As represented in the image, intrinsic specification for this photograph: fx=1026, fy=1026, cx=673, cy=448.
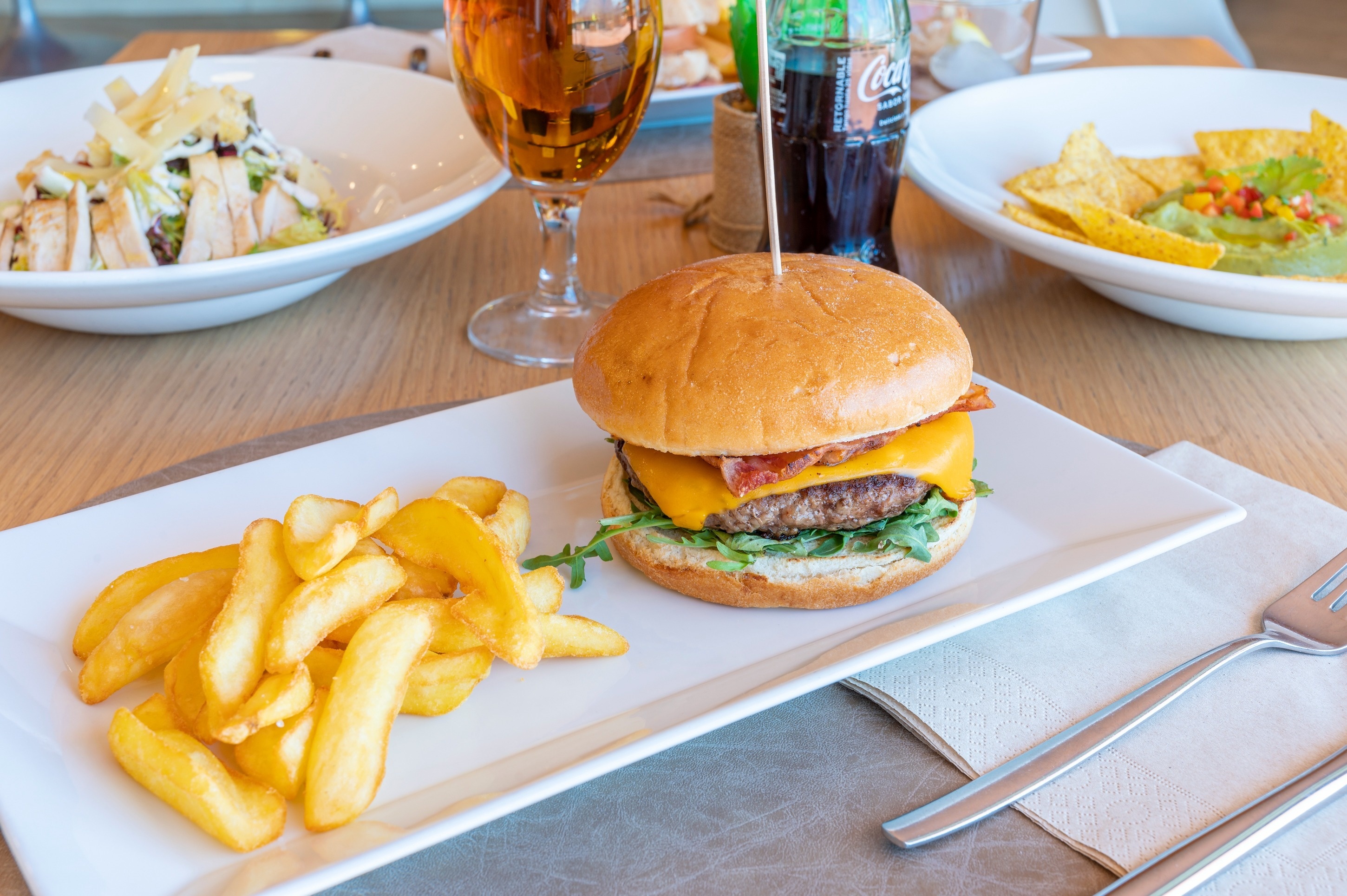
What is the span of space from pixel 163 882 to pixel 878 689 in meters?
0.91

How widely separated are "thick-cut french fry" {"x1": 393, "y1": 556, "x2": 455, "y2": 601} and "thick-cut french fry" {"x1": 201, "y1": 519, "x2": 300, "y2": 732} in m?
0.17

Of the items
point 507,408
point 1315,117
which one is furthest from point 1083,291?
point 507,408

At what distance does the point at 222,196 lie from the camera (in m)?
2.55

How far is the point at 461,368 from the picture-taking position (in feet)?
8.14

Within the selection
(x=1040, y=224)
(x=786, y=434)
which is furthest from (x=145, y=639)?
(x=1040, y=224)

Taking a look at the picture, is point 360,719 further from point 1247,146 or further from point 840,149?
point 1247,146

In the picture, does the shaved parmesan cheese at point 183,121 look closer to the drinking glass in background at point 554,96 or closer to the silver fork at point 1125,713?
the drinking glass in background at point 554,96

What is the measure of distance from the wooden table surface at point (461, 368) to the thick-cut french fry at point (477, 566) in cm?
85

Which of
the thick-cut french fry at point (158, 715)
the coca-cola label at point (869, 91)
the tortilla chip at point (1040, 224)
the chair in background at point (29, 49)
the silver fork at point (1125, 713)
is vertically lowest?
the chair in background at point (29, 49)

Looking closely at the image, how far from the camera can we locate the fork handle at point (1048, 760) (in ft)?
3.92

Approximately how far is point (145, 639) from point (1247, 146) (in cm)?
306

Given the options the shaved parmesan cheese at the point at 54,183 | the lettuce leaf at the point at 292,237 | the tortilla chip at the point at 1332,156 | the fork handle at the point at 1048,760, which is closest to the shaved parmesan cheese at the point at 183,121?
the shaved parmesan cheese at the point at 54,183

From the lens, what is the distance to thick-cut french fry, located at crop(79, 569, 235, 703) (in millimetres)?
1367

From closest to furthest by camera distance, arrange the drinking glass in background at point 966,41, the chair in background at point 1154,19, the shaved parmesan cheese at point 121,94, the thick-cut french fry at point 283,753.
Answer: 1. the thick-cut french fry at point 283,753
2. the shaved parmesan cheese at point 121,94
3. the drinking glass in background at point 966,41
4. the chair in background at point 1154,19
